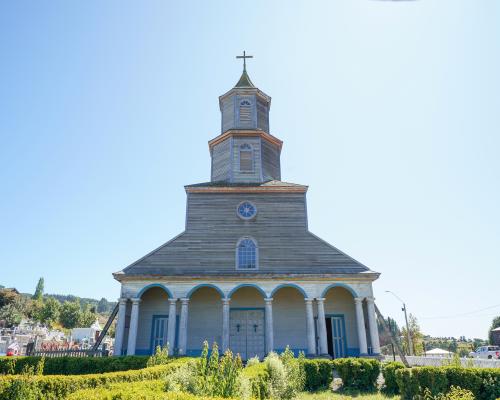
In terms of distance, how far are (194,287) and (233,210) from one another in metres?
5.63

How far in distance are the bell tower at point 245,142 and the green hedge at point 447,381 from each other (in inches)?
625

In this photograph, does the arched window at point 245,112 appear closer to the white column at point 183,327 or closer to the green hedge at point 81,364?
the white column at point 183,327

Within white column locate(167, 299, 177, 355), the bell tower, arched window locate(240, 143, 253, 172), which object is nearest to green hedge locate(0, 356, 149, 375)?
white column locate(167, 299, 177, 355)

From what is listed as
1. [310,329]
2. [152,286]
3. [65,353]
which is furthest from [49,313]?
[310,329]

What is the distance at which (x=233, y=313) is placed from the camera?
21.7 m

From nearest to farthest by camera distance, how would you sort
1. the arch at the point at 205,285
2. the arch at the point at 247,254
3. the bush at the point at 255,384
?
the bush at the point at 255,384, the arch at the point at 205,285, the arch at the point at 247,254

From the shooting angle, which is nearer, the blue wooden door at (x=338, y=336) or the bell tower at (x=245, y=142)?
the blue wooden door at (x=338, y=336)

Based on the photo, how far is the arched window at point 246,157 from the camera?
25953 mm

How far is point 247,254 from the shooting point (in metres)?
21.8

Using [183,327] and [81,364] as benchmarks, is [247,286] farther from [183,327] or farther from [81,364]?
[81,364]

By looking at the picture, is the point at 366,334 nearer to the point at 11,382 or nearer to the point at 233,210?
the point at 233,210

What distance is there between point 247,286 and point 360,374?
317 inches

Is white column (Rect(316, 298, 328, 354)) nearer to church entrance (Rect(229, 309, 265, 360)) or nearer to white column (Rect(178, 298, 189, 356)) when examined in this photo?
church entrance (Rect(229, 309, 265, 360))

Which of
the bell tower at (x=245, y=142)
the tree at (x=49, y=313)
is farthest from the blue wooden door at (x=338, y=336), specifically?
the tree at (x=49, y=313)
